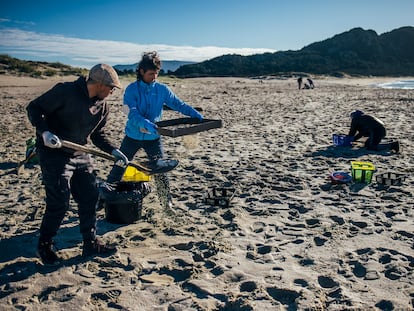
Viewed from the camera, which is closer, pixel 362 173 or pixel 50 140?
pixel 50 140

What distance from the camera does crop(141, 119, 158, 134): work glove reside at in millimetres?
4148

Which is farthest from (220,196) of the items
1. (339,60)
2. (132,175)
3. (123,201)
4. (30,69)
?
(339,60)

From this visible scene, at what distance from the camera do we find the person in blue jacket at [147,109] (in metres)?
4.18

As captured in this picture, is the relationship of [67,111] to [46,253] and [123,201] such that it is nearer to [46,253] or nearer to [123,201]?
[46,253]

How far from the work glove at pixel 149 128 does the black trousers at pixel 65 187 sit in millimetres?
723

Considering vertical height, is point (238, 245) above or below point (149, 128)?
below

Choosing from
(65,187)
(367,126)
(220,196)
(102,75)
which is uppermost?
(102,75)

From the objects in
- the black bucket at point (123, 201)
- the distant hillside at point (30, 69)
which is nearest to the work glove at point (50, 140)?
the black bucket at point (123, 201)

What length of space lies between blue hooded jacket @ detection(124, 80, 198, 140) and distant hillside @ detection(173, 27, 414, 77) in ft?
185

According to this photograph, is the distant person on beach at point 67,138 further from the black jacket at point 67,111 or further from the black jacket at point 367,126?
the black jacket at point 367,126

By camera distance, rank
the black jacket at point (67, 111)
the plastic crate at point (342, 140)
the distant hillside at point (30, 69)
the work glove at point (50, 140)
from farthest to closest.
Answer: the distant hillside at point (30, 69) → the plastic crate at point (342, 140) → the black jacket at point (67, 111) → the work glove at point (50, 140)

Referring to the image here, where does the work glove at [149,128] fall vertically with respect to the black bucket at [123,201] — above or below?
above

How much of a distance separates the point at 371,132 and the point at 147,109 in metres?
5.58

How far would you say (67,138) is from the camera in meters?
3.44
